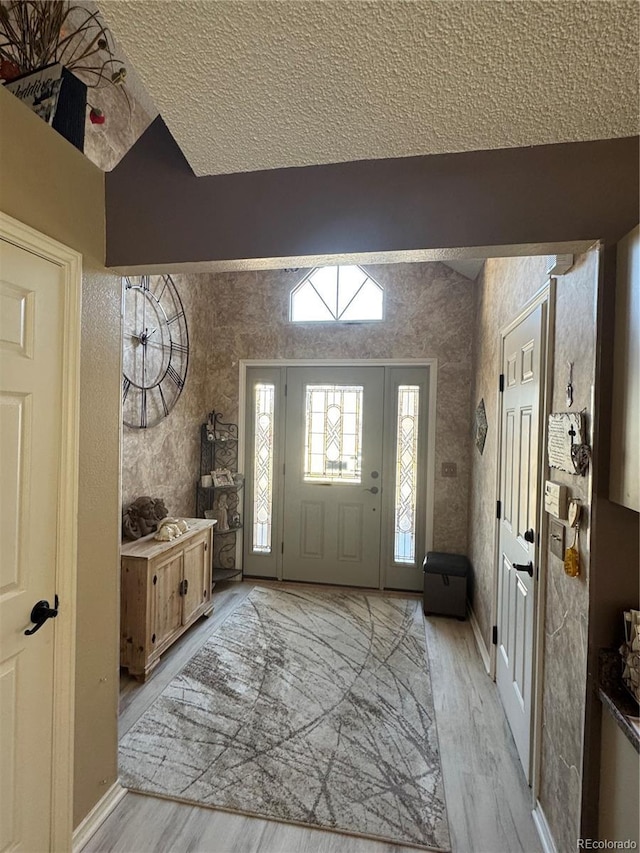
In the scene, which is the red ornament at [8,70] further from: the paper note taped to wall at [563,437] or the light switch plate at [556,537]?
the light switch plate at [556,537]

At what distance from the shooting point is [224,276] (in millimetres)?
4297

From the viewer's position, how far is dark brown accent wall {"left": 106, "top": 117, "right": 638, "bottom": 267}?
52.2 inches

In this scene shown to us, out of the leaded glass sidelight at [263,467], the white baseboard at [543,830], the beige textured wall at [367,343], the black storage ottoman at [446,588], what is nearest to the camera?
the white baseboard at [543,830]

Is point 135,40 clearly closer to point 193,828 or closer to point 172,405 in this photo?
point 193,828

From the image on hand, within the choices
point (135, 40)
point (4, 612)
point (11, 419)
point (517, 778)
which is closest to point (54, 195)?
point (135, 40)

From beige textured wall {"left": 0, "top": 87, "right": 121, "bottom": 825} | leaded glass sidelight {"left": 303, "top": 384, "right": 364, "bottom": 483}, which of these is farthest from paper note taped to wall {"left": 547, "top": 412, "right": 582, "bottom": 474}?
leaded glass sidelight {"left": 303, "top": 384, "right": 364, "bottom": 483}

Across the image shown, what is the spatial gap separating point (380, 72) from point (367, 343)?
2.94m

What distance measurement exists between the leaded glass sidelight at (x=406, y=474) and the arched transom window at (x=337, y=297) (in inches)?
33.4

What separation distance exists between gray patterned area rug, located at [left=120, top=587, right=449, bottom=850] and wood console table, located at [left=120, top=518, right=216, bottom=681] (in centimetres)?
25

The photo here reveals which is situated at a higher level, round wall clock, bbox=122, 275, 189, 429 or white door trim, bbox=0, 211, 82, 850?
round wall clock, bbox=122, 275, 189, 429

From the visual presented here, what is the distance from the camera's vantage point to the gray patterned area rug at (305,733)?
1725mm

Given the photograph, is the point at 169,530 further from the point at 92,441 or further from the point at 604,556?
the point at 604,556

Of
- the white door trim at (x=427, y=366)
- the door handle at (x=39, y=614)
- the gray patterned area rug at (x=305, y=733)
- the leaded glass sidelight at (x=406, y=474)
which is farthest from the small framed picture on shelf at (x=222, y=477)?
the door handle at (x=39, y=614)

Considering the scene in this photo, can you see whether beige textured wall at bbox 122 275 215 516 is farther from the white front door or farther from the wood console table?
the white front door
